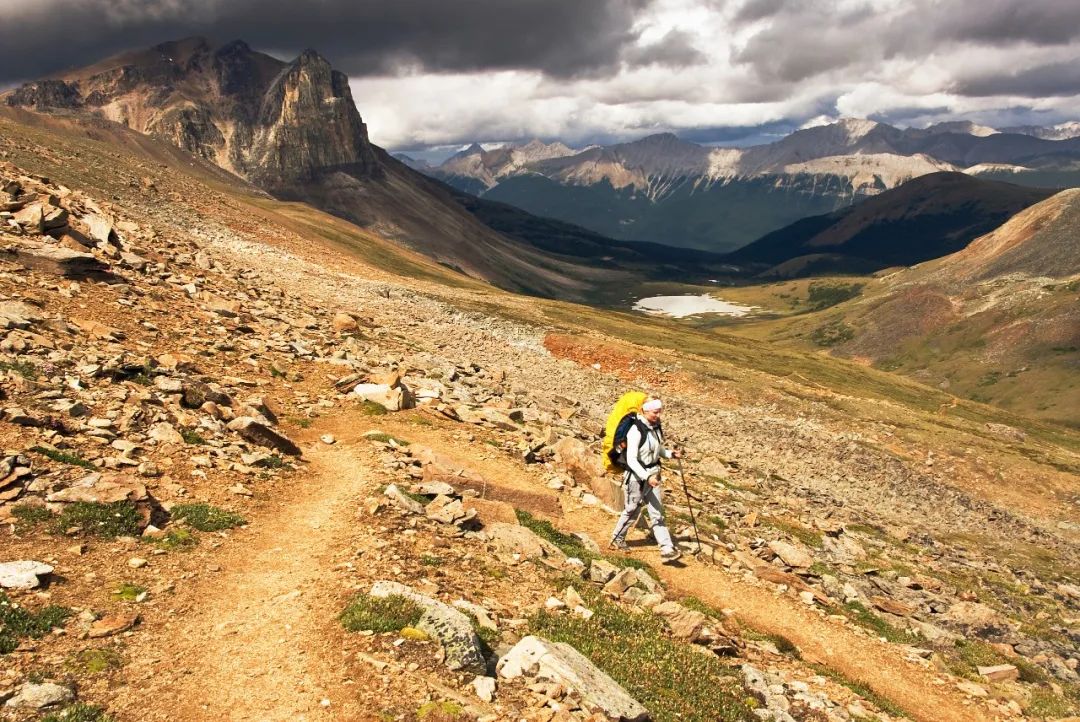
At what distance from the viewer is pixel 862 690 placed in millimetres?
16234

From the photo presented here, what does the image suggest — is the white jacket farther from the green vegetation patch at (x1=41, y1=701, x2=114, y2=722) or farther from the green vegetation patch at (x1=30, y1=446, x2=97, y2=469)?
the green vegetation patch at (x1=30, y1=446, x2=97, y2=469)

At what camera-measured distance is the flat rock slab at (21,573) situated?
11.4 metres

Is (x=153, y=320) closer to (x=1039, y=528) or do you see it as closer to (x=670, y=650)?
(x=670, y=650)

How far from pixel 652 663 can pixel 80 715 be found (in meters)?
9.72

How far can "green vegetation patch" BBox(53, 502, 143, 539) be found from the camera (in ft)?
A: 45.5

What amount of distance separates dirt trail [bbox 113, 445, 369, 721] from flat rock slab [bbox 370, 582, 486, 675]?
63.4 inches

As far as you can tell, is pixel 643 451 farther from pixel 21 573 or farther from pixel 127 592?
pixel 21 573

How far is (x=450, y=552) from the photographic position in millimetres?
15875

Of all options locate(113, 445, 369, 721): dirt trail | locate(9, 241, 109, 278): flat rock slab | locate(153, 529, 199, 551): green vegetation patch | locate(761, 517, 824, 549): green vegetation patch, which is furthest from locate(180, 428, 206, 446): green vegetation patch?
locate(761, 517, 824, 549): green vegetation patch

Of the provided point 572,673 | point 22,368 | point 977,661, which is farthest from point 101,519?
point 977,661

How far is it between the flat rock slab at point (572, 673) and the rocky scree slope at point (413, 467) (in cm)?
42

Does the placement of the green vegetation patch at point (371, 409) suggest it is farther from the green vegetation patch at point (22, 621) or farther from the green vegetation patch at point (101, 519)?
the green vegetation patch at point (22, 621)

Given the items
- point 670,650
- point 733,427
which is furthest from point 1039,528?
point 670,650

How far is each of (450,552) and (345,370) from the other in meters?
18.7
